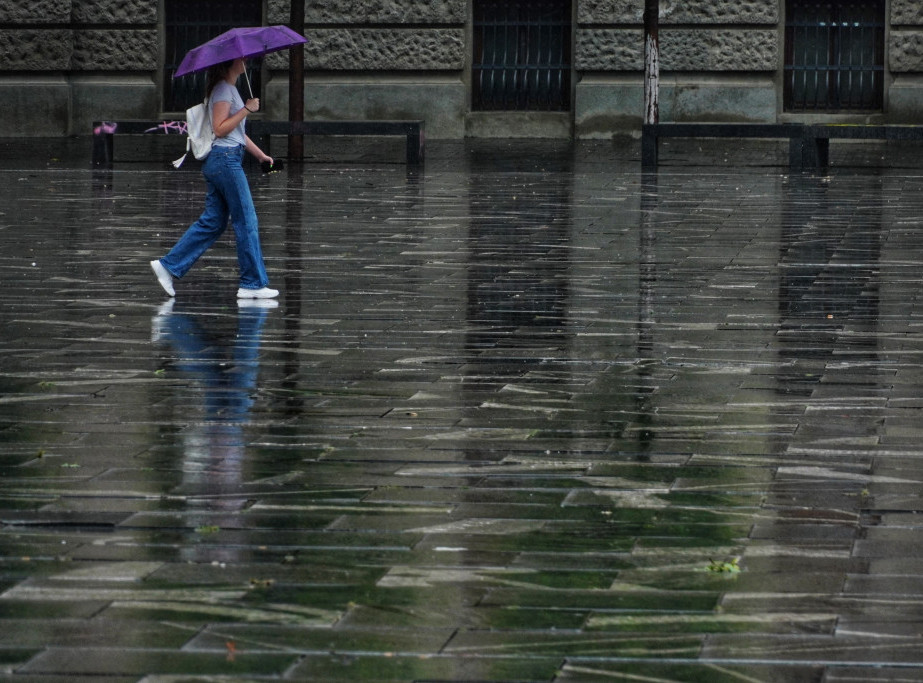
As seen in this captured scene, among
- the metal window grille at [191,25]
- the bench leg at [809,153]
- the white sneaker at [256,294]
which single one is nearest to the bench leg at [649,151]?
the bench leg at [809,153]

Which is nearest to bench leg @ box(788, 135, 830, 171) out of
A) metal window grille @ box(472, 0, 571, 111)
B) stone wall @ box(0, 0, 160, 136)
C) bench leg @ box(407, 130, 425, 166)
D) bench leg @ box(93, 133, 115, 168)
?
bench leg @ box(407, 130, 425, 166)

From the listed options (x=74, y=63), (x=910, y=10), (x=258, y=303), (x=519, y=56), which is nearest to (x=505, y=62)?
(x=519, y=56)

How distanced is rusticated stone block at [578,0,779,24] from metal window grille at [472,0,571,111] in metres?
0.93

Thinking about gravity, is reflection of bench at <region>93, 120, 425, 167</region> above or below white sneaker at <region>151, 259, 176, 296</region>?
above

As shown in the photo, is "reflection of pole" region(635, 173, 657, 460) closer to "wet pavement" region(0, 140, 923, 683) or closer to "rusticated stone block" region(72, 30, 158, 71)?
"wet pavement" region(0, 140, 923, 683)

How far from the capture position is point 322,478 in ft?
19.2

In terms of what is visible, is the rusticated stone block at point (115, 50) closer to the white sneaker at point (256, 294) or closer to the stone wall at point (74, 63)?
the stone wall at point (74, 63)

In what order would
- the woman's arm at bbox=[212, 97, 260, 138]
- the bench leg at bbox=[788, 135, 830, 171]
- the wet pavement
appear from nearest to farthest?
the wet pavement
the woman's arm at bbox=[212, 97, 260, 138]
the bench leg at bbox=[788, 135, 830, 171]

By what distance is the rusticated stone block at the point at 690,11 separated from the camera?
24.6m

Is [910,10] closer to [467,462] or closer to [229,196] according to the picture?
[229,196]

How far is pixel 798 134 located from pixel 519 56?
6.88 m

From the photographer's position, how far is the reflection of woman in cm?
1020

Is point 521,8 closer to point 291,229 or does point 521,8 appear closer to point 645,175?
point 645,175

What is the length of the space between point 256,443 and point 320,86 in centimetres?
1918
